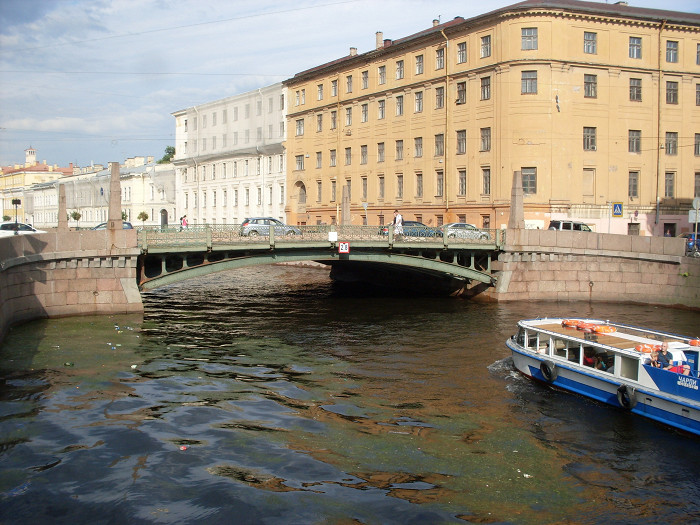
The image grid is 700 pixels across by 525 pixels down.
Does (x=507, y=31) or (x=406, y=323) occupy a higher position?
(x=507, y=31)

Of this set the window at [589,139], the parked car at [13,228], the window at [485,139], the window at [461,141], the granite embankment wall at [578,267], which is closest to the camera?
the granite embankment wall at [578,267]

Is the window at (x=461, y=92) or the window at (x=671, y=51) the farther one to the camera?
the window at (x=461, y=92)

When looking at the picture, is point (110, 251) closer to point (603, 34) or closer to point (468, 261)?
point (468, 261)

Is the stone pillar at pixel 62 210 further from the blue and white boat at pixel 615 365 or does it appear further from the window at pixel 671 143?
the window at pixel 671 143

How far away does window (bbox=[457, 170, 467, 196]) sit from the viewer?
49219 mm

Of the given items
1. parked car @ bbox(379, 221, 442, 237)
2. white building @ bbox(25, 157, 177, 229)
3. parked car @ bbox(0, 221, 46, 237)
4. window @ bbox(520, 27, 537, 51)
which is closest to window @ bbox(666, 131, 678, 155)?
window @ bbox(520, 27, 537, 51)

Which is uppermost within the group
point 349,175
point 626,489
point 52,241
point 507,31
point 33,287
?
point 507,31

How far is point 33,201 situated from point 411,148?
268 feet

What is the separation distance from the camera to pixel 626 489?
1259 centimetres

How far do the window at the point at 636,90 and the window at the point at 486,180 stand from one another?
10612mm

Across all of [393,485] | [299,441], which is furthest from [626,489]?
[299,441]

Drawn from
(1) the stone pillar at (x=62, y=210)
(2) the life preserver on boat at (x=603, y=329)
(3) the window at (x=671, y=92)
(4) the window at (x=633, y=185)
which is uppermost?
(3) the window at (x=671, y=92)

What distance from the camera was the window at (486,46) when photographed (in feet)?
153

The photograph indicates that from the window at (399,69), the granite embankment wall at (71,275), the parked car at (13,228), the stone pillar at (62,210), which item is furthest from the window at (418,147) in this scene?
the granite embankment wall at (71,275)
